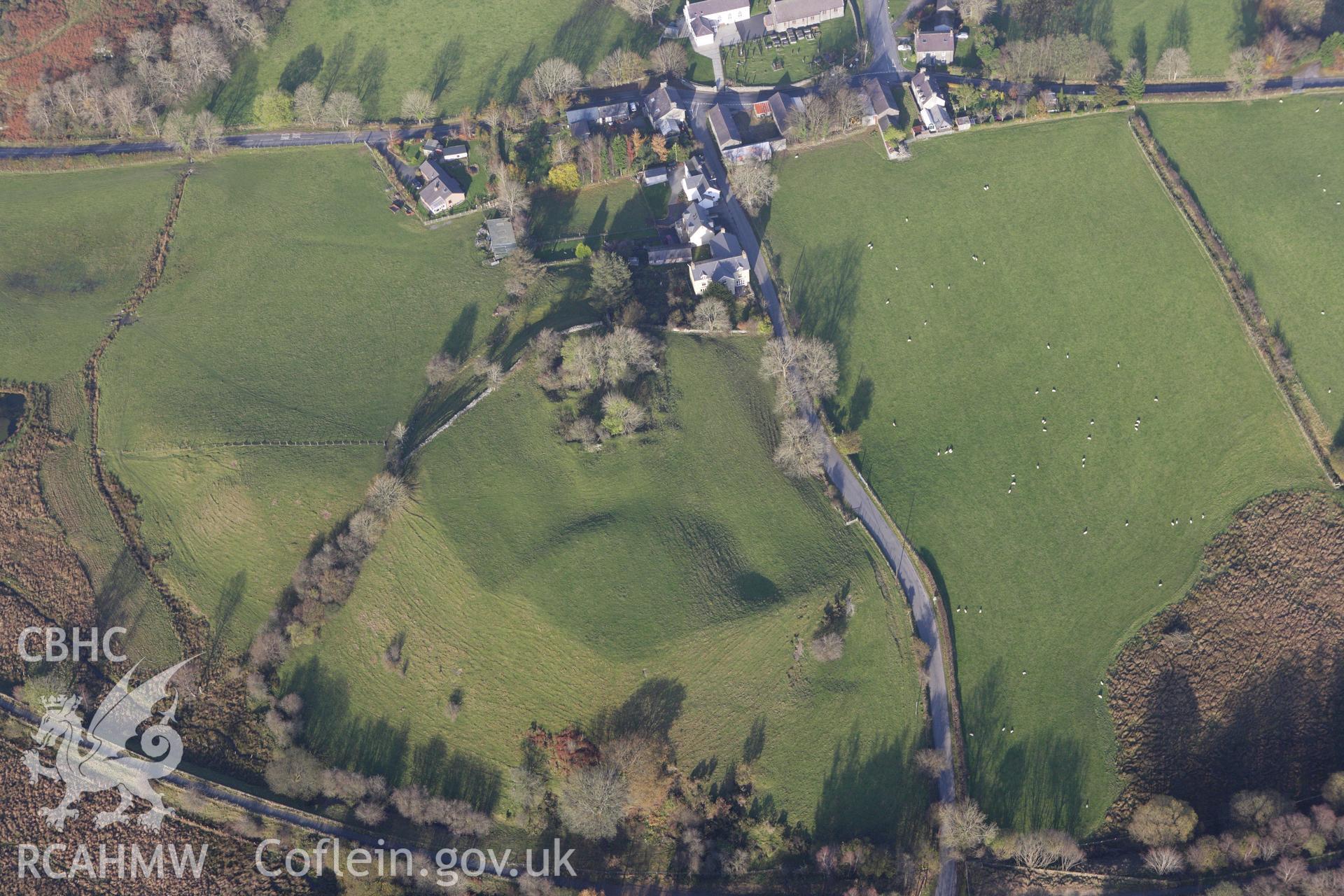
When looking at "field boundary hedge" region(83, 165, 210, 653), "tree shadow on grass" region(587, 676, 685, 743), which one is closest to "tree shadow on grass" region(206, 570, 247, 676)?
"field boundary hedge" region(83, 165, 210, 653)

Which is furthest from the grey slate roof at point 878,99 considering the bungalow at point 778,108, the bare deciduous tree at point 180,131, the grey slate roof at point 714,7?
the bare deciduous tree at point 180,131

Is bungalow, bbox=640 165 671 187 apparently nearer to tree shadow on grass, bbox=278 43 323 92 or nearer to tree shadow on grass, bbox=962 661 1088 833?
tree shadow on grass, bbox=278 43 323 92

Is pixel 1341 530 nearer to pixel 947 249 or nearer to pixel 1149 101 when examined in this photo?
pixel 947 249

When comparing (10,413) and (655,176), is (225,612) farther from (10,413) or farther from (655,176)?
(655,176)

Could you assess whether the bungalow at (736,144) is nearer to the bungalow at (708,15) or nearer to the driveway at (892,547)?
the driveway at (892,547)

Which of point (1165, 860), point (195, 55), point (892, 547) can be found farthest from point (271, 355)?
point (1165, 860)

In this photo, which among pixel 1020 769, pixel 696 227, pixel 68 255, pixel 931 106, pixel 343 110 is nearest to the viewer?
pixel 1020 769
